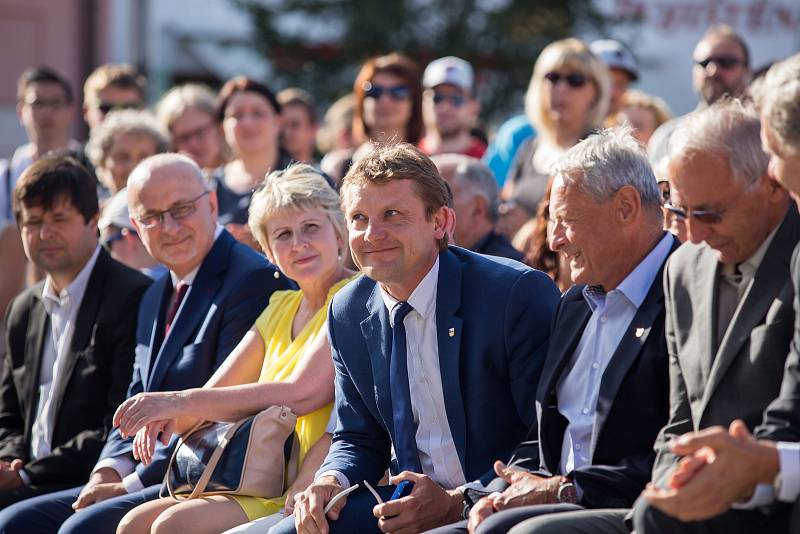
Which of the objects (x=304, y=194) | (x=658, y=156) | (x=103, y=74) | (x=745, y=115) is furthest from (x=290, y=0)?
(x=745, y=115)

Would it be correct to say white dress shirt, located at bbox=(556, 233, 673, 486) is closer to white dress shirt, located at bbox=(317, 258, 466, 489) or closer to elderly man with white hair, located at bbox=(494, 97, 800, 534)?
elderly man with white hair, located at bbox=(494, 97, 800, 534)

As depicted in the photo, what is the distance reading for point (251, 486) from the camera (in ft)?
15.0

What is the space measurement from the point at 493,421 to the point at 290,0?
43.7 ft

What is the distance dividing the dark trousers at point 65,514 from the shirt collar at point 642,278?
2119 mm

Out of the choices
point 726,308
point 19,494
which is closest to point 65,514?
point 19,494

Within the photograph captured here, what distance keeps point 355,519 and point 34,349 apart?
92.6 inches

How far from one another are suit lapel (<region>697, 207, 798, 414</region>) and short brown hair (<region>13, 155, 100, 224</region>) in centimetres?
350

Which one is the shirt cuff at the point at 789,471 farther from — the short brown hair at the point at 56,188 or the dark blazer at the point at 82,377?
the short brown hair at the point at 56,188

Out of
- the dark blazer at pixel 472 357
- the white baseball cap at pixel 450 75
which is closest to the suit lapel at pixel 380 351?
the dark blazer at pixel 472 357

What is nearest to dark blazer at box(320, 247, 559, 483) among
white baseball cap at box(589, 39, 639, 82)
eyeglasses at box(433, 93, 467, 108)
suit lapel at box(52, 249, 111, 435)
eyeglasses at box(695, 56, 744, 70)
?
suit lapel at box(52, 249, 111, 435)

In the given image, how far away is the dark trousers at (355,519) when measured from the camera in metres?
4.12

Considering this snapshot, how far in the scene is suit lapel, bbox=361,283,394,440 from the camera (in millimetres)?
4270

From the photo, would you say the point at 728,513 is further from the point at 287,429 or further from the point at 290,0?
the point at 290,0

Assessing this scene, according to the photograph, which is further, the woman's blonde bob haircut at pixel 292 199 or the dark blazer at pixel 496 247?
the dark blazer at pixel 496 247
